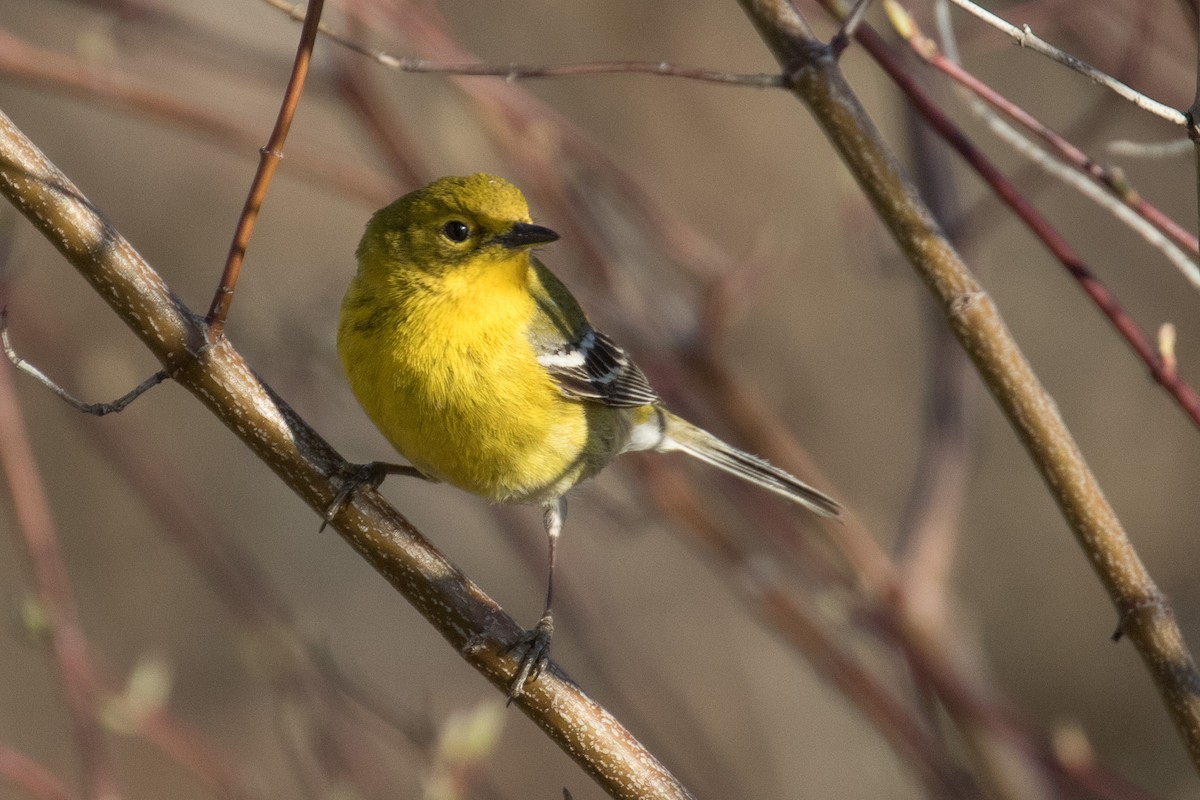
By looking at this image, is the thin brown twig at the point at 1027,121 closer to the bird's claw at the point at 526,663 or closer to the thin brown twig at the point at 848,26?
the thin brown twig at the point at 848,26

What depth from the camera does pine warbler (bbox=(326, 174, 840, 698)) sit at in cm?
357

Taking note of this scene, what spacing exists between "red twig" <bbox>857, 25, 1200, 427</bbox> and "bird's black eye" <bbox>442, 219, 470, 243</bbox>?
148cm

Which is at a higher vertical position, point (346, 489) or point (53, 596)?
point (346, 489)

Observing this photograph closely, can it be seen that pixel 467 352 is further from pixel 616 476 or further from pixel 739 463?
pixel 616 476

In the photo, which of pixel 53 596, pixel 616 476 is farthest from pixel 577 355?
pixel 616 476

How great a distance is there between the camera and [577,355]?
4289 mm

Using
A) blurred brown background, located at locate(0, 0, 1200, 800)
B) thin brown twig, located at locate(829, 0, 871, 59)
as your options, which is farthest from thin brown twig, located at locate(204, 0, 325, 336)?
blurred brown background, located at locate(0, 0, 1200, 800)

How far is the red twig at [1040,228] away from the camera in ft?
8.56

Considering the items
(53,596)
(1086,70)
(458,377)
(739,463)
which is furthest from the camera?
(739,463)

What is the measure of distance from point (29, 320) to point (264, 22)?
4521mm

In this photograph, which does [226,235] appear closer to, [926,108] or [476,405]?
[476,405]

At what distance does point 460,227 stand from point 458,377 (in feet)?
1.60

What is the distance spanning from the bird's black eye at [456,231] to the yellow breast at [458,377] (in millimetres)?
110

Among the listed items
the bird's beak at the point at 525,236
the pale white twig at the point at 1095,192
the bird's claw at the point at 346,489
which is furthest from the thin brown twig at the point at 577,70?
the bird's beak at the point at 525,236
